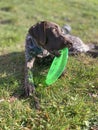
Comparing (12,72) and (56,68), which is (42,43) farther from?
(12,72)

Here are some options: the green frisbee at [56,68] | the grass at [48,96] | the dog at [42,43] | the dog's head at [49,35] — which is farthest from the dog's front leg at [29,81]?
the dog's head at [49,35]

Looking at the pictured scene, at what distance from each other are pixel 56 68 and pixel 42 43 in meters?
0.51

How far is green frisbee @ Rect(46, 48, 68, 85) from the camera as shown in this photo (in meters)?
5.38

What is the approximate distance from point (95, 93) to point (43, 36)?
1299mm

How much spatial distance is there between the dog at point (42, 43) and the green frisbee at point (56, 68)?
0.10 m

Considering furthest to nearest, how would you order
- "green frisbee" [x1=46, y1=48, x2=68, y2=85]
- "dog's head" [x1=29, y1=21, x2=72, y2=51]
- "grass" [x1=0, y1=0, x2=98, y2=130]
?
"dog's head" [x1=29, y1=21, x2=72, y2=51] < "green frisbee" [x1=46, y1=48, x2=68, y2=85] < "grass" [x1=0, y1=0, x2=98, y2=130]

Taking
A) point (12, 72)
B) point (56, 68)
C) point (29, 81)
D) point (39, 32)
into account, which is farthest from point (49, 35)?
point (12, 72)

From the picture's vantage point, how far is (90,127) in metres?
4.55

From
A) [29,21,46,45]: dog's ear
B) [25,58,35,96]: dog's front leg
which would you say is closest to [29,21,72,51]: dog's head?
[29,21,46,45]: dog's ear

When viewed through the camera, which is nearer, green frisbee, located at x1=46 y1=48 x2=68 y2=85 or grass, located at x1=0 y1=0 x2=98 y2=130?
grass, located at x1=0 y1=0 x2=98 y2=130

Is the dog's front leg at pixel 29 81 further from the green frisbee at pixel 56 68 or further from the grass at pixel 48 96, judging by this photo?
the green frisbee at pixel 56 68

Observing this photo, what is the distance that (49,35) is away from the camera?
5.62 metres

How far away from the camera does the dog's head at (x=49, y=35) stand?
5.50 meters

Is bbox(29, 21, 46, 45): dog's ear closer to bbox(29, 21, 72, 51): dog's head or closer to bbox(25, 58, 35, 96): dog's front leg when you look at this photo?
bbox(29, 21, 72, 51): dog's head
